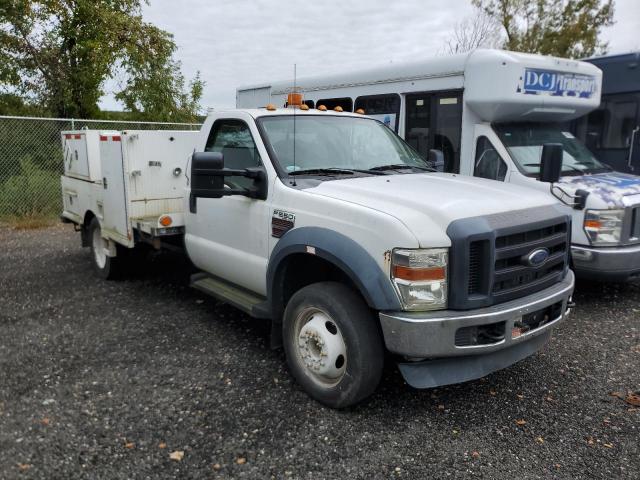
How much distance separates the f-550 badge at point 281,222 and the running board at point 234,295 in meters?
0.57

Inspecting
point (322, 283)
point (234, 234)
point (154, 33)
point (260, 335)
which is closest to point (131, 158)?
point (234, 234)

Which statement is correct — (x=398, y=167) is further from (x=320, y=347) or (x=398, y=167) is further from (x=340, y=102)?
(x=340, y=102)

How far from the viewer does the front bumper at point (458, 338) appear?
3.18m

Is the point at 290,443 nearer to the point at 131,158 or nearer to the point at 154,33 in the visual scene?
the point at 131,158

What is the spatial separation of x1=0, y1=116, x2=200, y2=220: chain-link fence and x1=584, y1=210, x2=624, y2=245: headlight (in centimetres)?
944

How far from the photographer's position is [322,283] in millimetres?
3756

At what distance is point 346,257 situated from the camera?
3422 millimetres

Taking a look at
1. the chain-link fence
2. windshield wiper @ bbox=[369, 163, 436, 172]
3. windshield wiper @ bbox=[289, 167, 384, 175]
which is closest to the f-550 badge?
windshield wiper @ bbox=[289, 167, 384, 175]

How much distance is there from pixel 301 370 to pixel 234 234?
1356mm

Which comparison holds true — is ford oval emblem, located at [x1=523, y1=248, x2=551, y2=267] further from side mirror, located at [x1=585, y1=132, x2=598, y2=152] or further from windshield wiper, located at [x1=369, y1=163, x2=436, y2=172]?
side mirror, located at [x1=585, y1=132, x2=598, y2=152]

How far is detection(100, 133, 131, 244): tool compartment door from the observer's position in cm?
577

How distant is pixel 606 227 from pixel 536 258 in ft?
8.31

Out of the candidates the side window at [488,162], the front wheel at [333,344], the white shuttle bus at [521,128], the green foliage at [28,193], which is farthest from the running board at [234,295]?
the green foliage at [28,193]

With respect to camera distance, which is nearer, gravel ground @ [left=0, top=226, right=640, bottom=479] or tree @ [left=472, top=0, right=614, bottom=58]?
gravel ground @ [left=0, top=226, right=640, bottom=479]
